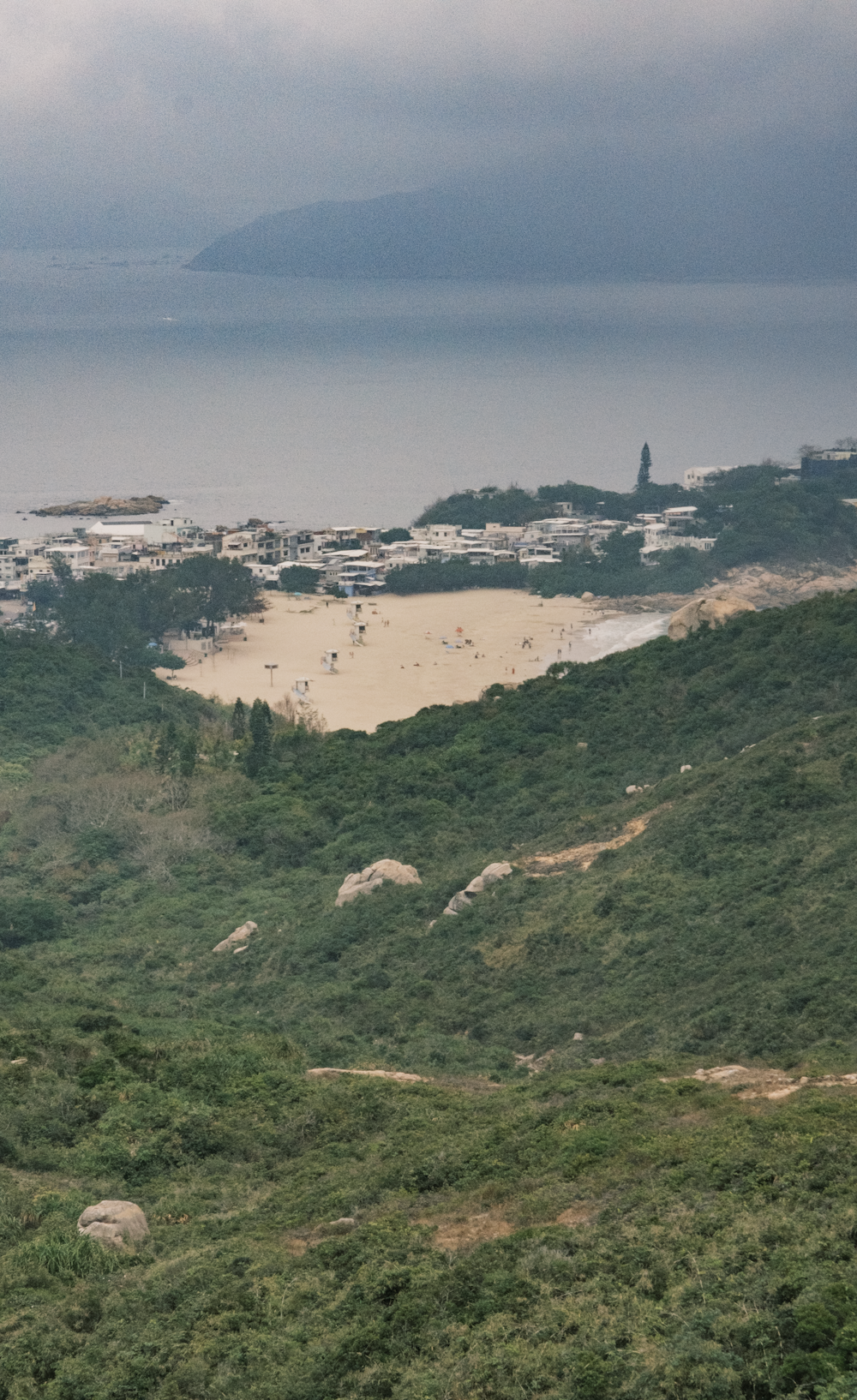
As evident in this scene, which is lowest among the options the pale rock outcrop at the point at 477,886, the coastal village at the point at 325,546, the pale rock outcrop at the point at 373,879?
the pale rock outcrop at the point at 373,879

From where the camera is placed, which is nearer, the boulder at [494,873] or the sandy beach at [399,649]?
the boulder at [494,873]

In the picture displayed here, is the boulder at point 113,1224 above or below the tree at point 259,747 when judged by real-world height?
above

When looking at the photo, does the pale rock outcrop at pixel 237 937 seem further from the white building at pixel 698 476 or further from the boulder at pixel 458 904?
the white building at pixel 698 476

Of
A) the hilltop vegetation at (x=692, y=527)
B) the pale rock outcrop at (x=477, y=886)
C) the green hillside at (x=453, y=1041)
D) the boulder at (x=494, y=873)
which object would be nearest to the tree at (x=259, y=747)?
the green hillside at (x=453, y=1041)

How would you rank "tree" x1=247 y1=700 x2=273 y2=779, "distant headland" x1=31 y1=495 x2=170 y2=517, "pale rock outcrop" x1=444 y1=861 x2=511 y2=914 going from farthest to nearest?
"distant headland" x1=31 y1=495 x2=170 y2=517 → "tree" x1=247 y1=700 x2=273 y2=779 → "pale rock outcrop" x1=444 y1=861 x2=511 y2=914

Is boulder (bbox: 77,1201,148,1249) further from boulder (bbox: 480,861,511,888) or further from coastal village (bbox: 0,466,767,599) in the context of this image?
coastal village (bbox: 0,466,767,599)

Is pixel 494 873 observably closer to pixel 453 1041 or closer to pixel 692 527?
pixel 453 1041

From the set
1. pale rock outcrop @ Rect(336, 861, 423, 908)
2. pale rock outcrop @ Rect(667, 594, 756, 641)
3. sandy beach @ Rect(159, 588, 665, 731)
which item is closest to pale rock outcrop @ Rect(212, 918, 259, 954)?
pale rock outcrop @ Rect(336, 861, 423, 908)
